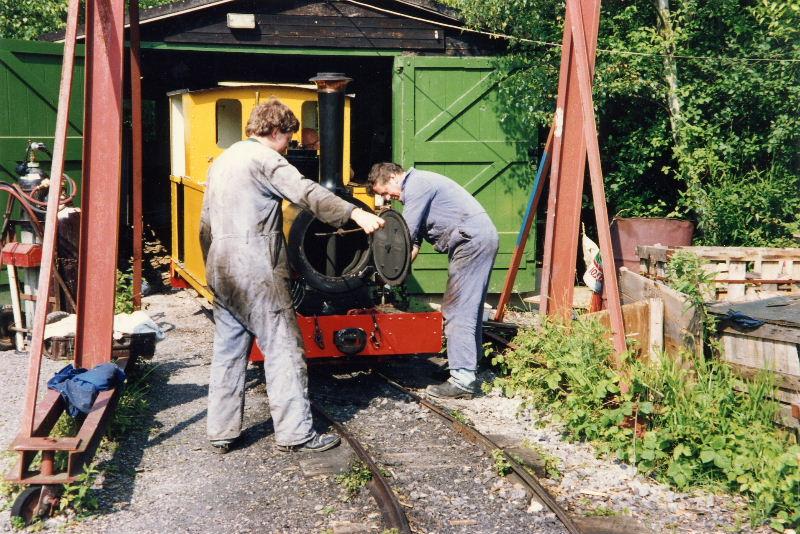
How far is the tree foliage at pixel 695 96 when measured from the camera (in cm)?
907

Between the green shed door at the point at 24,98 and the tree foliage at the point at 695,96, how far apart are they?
475 cm

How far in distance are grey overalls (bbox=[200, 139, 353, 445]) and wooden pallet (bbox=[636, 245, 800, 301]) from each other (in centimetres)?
339

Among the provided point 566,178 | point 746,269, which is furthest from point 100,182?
point 746,269

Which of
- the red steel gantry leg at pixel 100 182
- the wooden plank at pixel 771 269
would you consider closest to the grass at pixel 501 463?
the red steel gantry leg at pixel 100 182

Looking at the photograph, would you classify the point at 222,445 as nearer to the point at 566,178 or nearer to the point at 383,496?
the point at 383,496

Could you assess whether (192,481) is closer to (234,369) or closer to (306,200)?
(234,369)

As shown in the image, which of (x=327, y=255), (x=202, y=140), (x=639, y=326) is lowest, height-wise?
(x=639, y=326)

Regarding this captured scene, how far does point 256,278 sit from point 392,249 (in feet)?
3.85

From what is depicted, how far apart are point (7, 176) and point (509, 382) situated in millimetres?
6096

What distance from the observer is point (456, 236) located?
6.74 metres

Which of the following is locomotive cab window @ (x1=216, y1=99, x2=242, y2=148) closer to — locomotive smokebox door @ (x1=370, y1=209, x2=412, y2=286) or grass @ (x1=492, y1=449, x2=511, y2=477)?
locomotive smokebox door @ (x1=370, y1=209, x2=412, y2=286)

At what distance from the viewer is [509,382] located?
6.90 meters

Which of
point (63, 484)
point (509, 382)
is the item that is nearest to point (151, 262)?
point (509, 382)

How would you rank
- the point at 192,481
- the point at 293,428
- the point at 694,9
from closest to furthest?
the point at 192,481 < the point at 293,428 < the point at 694,9
